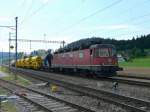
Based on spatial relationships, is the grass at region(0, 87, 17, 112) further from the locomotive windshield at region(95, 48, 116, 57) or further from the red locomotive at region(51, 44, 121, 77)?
the locomotive windshield at region(95, 48, 116, 57)

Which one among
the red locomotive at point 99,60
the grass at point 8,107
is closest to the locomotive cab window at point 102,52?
the red locomotive at point 99,60

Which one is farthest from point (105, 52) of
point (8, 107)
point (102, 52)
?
point (8, 107)

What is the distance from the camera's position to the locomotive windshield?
3350 centimetres

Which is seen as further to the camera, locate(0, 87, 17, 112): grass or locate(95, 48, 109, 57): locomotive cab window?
locate(95, 48, 109, 57): locomotive cab window

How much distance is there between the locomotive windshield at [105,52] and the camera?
33.5 m

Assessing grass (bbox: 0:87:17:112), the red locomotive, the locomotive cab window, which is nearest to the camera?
grass (bbox: 0:87:17:112)

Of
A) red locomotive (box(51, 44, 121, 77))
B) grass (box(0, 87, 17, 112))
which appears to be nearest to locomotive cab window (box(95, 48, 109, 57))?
red locomotive (box(51, 44, 121, 77))

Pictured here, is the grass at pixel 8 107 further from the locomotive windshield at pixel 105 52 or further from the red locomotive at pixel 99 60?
the locomotive windshield at pixel 105 52

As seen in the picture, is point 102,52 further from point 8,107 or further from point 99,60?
point 8,107

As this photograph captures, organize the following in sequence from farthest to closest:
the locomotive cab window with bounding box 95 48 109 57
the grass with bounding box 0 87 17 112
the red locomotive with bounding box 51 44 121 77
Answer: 1. the locomotive cab window with bounding box 95 48 109 57
2. the red locomotive with bounding box 51 44 121 77
3. the grass with bounding box 0 87 17 112

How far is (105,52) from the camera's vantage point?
34.1 m

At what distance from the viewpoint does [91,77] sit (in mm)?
35812

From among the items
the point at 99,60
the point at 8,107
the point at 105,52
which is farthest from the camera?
the point at 105,52

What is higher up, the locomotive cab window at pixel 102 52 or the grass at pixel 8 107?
the locomotive cab window at pixel 102 52
